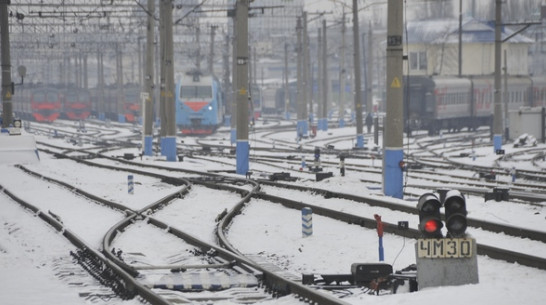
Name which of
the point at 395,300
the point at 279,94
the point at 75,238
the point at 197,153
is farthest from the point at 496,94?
the point at 279,94

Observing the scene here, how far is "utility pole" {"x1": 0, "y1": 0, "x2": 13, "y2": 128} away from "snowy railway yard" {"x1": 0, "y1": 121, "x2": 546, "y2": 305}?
282 inches

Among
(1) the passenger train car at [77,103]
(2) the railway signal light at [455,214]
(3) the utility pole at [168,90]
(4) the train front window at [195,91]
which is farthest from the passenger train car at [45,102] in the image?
(2) the railway signal light at [455,214]

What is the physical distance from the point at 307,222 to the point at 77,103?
255ft

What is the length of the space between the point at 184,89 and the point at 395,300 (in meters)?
53.2

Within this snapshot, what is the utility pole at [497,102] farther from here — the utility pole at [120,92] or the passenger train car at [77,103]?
the passenger train car at [77,103]

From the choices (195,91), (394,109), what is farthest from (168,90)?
(195,91)

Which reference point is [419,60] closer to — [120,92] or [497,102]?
[120,92]

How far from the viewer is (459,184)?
2542 centimetres

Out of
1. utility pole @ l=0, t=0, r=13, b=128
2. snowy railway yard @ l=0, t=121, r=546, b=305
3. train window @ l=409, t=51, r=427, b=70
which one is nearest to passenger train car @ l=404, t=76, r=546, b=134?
train window @ l=409, t=51, r=427, b=70

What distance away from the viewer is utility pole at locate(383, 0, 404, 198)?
20.8 m

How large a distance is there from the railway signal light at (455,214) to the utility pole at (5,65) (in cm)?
3026

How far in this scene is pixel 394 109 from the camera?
21.2 m

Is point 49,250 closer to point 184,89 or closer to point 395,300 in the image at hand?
point 395,300

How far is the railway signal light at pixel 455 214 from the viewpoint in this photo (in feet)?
34.4
